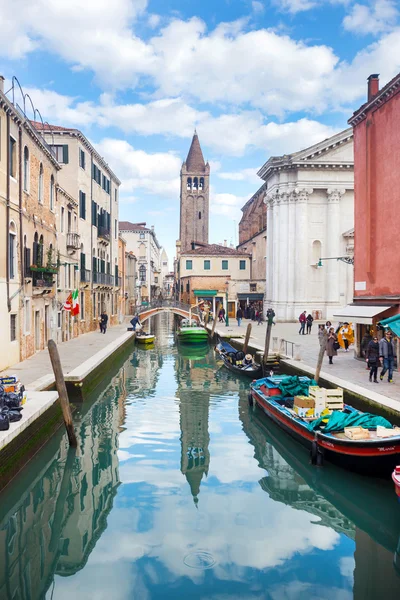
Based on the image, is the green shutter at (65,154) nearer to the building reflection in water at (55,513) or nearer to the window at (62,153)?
the window at (62,153)

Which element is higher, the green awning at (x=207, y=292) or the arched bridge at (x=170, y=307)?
the green awning at (x=207, y=292)

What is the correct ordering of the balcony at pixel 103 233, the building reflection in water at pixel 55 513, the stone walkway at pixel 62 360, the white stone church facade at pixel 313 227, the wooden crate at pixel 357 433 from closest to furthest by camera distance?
the building reflection in water at pixel 55 513, the wooden crate at pixel 357 433, the stone walkway at pixel 62 360, the balcony at pixel 103 233, the white stone church facade at pixel 313 227

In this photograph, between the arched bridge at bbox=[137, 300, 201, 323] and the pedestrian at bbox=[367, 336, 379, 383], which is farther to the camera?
the arched bridge at bbox=[137, 300, 201, 323]

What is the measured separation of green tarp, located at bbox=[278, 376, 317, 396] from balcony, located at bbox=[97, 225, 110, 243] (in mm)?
21609

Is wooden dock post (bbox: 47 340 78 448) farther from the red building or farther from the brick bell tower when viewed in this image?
the brick bell tower

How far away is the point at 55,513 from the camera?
7.96 metres

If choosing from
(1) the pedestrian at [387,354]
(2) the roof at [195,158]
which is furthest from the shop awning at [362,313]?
(2) the roof at [195,158]

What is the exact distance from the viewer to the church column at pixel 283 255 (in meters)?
38.2

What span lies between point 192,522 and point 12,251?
11.3m

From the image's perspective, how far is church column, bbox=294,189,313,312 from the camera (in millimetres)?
37625

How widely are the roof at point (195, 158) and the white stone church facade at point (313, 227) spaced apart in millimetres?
40208

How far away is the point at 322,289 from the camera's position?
38281 mm

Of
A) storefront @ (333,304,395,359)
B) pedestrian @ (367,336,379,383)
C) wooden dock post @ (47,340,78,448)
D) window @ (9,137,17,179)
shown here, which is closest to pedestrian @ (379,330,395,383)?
pedestrian @ (367,336,379,383)

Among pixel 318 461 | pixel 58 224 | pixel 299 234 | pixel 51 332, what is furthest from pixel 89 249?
pixel 318 461
